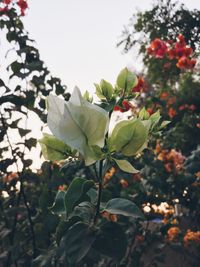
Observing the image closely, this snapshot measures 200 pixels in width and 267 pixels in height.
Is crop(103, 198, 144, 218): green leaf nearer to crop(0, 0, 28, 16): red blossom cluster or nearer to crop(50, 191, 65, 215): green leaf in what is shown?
crop(50, 191, 65, 215): green leaf

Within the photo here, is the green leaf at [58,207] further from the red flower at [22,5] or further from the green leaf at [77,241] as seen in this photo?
the red flower at [22,5]

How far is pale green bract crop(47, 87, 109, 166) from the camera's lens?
0.69 m

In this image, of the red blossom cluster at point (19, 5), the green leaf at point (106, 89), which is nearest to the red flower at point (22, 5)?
the red blossom cluster at point (19, 5)

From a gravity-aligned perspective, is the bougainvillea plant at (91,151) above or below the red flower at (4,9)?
below

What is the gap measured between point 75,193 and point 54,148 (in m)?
0.10

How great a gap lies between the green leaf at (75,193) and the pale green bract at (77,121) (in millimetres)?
102

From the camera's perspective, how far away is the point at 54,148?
81cm

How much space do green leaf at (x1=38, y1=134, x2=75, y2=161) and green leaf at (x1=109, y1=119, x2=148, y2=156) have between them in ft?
0.33

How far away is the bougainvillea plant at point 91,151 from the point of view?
0.69 m

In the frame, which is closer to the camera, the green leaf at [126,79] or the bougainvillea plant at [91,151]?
the bougainvillea plant at [91,151]

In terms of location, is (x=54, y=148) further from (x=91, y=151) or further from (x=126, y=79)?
(x=126, y=79)

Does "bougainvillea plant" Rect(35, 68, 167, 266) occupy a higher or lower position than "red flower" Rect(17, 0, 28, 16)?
lower

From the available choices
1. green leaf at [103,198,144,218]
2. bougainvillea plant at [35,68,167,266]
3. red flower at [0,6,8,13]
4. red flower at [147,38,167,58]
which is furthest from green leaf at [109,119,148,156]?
red flower at [147,38,167,58]

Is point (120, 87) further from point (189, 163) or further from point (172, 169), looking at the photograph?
point (172, 169)
